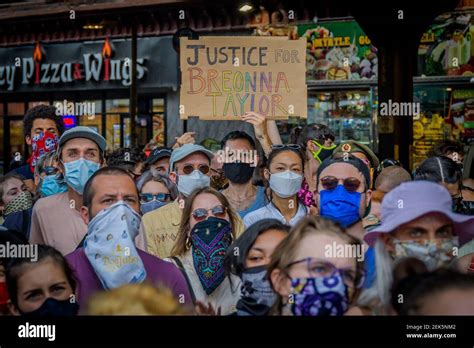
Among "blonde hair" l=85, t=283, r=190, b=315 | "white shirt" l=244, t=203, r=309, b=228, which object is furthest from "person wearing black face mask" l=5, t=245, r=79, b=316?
"white shirt" l=244, t=203, r=309, b=228

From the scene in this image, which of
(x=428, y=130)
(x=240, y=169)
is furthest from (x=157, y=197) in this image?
(x=428, y=130)

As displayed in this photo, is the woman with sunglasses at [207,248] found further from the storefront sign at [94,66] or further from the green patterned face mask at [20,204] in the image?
the storefront sign at [94,66]

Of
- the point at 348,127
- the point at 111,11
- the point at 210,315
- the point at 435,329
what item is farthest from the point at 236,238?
the point at 348,127

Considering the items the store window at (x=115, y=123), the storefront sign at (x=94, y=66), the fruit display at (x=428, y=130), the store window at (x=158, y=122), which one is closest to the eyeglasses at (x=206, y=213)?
the fruit display at (x=428, y=130)

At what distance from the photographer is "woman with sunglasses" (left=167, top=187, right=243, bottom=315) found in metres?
3.62

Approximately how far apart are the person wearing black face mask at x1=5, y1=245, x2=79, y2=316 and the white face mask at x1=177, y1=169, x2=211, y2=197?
98cm

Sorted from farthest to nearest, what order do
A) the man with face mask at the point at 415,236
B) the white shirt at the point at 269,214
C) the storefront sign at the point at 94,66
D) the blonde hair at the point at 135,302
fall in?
the storefront sign at the point at 94,66 < the white shirt at the point at 269,214 < the blonde hair at the point at 135,302 < the man with face mask at the point at 415,236

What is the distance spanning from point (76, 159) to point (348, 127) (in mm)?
3393

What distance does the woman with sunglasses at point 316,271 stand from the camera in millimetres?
3150

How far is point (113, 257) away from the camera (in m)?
3.51

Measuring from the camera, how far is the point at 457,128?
872 centimetres

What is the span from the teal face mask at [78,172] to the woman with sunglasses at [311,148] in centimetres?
112

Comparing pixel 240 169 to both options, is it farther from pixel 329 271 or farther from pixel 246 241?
pixel 329 271

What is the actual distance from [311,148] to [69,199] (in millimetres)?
1512
